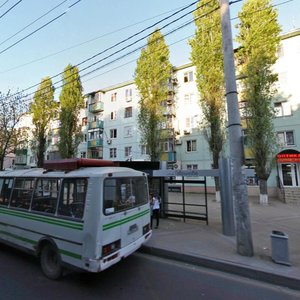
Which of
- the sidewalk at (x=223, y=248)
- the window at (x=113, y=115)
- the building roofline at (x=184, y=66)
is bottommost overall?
the sidewalk at (x=223, y=248)

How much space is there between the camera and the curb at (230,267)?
4.75m

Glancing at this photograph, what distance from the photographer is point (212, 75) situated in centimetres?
1869

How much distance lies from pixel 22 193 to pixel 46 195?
42.3 inches

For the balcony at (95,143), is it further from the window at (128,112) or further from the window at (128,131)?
the window at (128,112)

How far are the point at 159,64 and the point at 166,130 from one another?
22.0ft

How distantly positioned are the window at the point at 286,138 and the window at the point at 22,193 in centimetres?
2118

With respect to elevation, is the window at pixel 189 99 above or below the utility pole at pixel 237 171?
above

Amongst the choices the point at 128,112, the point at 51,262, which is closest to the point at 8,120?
the point at 128,112

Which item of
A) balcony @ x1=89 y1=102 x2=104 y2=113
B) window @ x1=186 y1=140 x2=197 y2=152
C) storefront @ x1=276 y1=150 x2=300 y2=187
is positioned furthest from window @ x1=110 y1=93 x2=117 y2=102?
storefront @ x1=276 y1=150 x2=300 y2=187

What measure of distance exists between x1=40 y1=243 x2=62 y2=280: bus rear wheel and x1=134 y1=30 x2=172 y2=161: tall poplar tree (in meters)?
17.3

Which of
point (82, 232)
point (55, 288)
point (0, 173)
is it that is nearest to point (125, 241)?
point (82, 232)

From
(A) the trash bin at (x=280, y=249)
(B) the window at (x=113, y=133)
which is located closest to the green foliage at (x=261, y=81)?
(A) the trash bin at (x=280, y=249)

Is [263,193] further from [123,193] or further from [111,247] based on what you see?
[111,247]

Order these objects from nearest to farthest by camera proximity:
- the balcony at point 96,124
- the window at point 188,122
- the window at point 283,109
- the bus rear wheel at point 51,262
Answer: the bus rear wheel at point 51,262, the window at point 283,109, the window at point 188,122, the balcony at point 96,124
